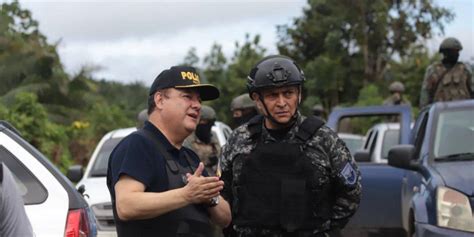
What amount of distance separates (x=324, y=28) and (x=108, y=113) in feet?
36.9

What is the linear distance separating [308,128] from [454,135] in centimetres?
323

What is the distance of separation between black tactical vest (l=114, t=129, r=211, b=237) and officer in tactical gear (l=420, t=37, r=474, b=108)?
6.67 m

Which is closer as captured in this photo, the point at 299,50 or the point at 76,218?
the point at 76,218

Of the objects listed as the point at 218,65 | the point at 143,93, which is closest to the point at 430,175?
the point at 218,65

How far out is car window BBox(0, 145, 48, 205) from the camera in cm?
484

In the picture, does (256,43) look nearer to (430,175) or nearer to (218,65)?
(218,65)

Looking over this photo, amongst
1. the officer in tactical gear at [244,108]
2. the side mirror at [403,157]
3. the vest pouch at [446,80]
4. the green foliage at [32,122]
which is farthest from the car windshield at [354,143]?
the green foliage at [32,122]

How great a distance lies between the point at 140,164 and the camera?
3645 mm

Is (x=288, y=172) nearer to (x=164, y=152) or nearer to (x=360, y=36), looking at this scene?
(x=164, y=152)

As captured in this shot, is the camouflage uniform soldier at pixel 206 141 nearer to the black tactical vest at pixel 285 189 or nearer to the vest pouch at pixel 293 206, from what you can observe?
the black tactical vest at pixel 285 189

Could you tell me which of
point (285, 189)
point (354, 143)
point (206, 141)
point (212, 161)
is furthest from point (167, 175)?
point (354, 143)

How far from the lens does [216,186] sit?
3.63 meters

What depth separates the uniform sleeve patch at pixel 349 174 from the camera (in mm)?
3928

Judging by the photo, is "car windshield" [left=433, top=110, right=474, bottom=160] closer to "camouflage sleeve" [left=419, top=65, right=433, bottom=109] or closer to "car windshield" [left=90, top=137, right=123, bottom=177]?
"camouflage sleeve" [left=419, top=65, right=433, bottom=109]
